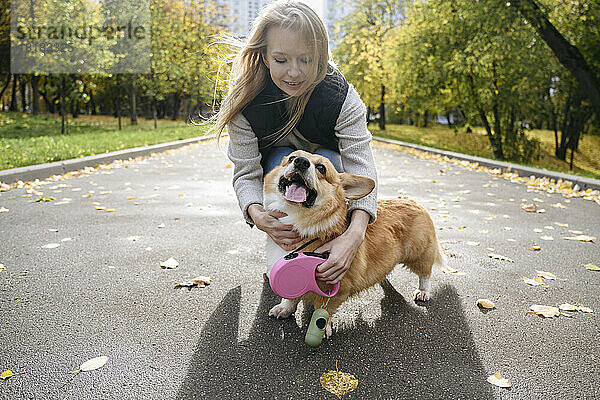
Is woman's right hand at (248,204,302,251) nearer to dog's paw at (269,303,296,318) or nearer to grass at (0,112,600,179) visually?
dog's paw at (269,303,296,318)

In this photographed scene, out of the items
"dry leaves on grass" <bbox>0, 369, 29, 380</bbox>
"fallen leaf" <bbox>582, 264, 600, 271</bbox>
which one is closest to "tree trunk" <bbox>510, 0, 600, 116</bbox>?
"fallen leaf" <bbox>582, 264, 600, 271</bbox>

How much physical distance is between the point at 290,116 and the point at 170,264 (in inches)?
62.3

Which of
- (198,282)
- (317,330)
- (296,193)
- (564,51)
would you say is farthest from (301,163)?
(564,51)

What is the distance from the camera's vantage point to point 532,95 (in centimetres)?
1397

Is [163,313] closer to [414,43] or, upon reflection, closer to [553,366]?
[553,366]

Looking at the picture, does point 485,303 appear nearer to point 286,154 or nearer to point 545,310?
point 545,310

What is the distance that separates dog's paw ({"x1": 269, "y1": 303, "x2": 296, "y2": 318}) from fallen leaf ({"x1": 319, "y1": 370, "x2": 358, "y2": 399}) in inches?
23.8

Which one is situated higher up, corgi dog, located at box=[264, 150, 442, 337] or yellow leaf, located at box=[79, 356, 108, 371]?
corgi dog, located at box=[264, 150, 442, 337]

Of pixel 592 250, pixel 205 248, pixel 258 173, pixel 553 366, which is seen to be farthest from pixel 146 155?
pixel 553 366

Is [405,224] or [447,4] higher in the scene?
[447,4]

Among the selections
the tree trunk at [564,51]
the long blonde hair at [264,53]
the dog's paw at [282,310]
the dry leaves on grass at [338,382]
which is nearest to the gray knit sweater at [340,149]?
the long blonde hair at [264,53]

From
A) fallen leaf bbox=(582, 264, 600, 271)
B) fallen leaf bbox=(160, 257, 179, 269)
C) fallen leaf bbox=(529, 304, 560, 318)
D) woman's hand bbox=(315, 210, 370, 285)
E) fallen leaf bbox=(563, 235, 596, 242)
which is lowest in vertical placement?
fallen leaf bbox=(160, 257, 179, 269)

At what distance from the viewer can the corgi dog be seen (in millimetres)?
2250

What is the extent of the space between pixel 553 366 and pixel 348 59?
28.4m
